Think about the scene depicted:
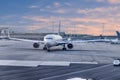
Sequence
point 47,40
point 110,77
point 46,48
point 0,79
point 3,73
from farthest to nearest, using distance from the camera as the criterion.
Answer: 1. point 46,48
2. point 47,40
3. point 3,73
4. point 110,77
5. point 0,79

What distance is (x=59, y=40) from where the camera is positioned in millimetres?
77875

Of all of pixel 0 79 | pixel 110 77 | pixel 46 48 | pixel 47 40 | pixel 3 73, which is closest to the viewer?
pixel 0 79

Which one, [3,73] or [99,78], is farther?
[3,73]

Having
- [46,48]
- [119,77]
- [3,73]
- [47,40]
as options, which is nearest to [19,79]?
[3,73]

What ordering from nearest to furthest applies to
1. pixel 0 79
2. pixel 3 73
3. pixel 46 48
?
pixel 0 79, pixel 3 73, pixel 46 48

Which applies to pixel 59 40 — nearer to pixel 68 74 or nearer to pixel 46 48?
pixel 46 48

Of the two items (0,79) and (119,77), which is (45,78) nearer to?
(0,79)

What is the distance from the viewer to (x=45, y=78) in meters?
29.7

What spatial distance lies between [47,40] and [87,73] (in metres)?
39.5

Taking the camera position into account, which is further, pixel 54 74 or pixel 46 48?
pixel 46 48

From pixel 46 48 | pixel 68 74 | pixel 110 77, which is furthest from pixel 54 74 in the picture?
pixel 46 48

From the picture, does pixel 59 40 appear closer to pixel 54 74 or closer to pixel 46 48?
pixel 46 48

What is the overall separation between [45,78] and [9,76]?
3782 millimetres

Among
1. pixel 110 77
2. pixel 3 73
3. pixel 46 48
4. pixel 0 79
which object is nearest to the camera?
pixel 0 79
